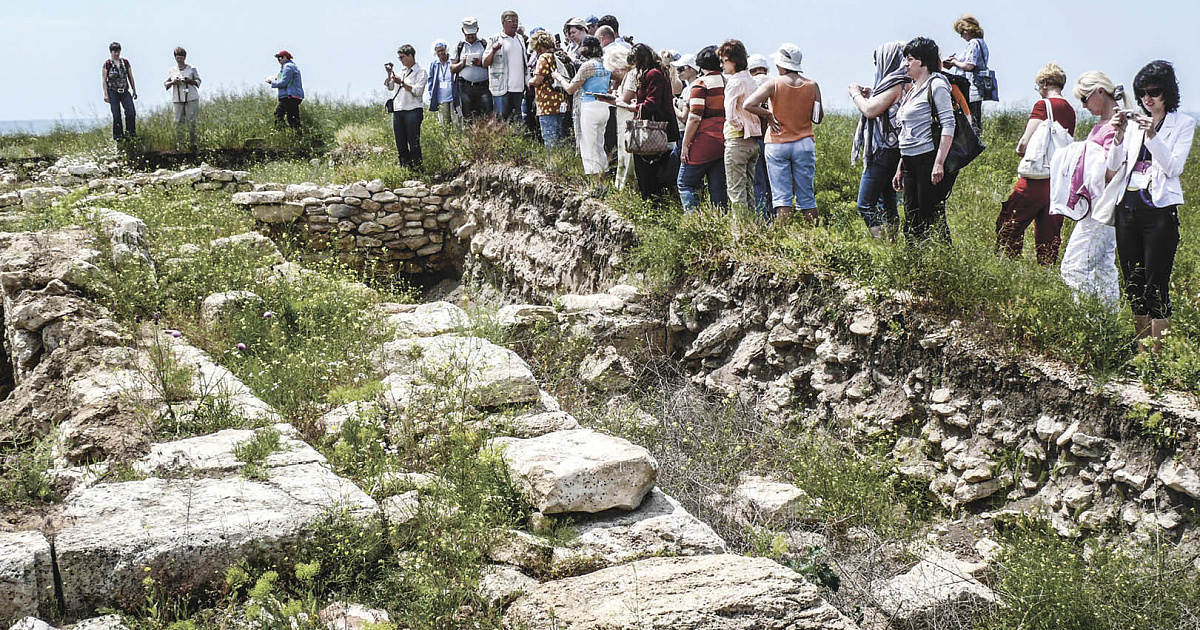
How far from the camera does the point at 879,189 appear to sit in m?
7.33

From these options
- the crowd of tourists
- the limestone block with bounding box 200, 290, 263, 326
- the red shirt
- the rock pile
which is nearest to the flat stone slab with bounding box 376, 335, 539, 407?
the limestone block with bounding box 200, 290, 263, 326

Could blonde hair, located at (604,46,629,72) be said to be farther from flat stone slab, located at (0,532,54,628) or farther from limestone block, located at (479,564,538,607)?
flat stone slab, located at (0,532,54,628)

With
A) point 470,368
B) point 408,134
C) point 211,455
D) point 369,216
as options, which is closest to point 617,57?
point 408,134

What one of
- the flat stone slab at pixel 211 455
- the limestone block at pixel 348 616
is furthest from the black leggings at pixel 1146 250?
the flat stone slab at pixel 211 455

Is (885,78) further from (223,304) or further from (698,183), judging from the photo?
(223,304)

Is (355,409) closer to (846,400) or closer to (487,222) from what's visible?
(846,400)

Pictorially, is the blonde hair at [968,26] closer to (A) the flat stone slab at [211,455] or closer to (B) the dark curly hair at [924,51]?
(B) the dark curly hair at [924,51]

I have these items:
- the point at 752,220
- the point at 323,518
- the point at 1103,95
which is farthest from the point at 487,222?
the point at 323,518

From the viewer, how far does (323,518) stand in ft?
11.9

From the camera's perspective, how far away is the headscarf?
699 centimetres

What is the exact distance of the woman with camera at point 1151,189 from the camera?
5070 mm

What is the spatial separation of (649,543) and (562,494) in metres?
0.45

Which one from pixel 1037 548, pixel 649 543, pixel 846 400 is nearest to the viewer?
pixel 649 543

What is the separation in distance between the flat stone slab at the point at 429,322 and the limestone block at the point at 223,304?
1.10 m
